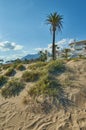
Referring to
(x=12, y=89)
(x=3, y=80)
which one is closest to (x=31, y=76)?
(x=12, y=89)

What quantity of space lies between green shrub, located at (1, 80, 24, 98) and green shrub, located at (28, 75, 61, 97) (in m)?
1.23

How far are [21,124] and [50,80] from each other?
423 cm

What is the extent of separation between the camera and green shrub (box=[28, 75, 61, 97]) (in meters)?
12.6

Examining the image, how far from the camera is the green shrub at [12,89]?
45.9 ft

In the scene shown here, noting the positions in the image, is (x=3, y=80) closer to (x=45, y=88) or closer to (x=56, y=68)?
(x=56, y=68)

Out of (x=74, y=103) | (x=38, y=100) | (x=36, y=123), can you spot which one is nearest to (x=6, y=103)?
(x=38, y=100)

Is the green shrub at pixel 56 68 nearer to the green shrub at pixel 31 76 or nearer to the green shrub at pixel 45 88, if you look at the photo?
the green shrub at pixel 31 76

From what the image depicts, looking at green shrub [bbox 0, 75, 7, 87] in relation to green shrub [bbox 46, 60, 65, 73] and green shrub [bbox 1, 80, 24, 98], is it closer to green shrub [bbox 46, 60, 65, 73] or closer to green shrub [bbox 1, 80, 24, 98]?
green shrub [bbox 1, 80, 24, 98]

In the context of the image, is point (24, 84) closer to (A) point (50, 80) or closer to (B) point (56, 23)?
(A) point (50, 80)

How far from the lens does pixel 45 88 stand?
13.1m

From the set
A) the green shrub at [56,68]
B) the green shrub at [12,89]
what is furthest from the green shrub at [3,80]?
the green shrub at [56,68]

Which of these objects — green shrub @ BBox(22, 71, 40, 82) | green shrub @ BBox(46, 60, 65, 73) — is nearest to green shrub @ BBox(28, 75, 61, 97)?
green shrub @ BBox(22, 71, 40, 82)

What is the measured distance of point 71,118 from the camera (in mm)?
10391

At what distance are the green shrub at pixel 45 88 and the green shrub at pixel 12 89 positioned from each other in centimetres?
123
